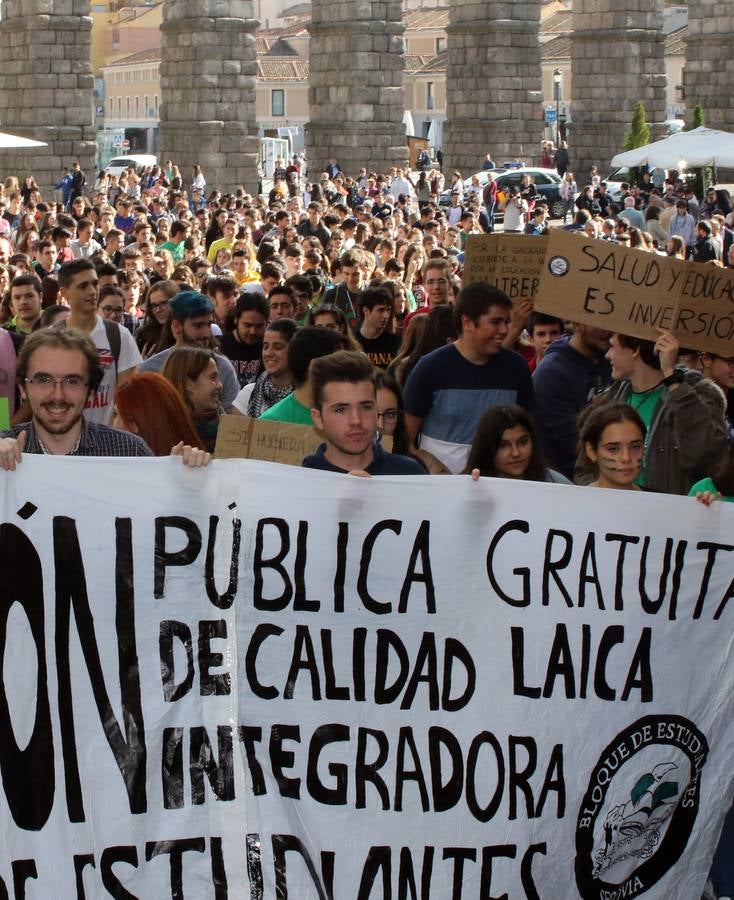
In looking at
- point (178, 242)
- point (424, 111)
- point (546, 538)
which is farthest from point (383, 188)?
point (424, 111)

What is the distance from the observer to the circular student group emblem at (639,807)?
4.93m

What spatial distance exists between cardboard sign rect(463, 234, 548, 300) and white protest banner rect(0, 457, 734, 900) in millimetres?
4000

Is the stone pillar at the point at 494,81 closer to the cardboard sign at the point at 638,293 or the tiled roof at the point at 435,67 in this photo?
the cardboard sign at the point at 638,293

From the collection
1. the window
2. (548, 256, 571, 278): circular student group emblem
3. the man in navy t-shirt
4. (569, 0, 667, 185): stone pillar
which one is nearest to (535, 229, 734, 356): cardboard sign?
(548, 256, 571, 278): circular student group emblem

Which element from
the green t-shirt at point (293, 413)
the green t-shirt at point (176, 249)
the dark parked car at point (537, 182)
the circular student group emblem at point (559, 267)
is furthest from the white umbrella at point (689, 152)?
the green t-shirt at point (293, 413)

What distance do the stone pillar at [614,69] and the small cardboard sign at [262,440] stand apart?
34148mm

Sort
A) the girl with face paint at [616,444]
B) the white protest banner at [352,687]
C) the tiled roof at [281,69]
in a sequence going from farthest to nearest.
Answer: the tiled roof at [281,69] → the girl with face paint at [616,444] → the white protest banner at [352,687]

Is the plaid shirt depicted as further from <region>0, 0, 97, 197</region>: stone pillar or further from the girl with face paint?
<region>0, 0, 97, 197</region>: stone pillar

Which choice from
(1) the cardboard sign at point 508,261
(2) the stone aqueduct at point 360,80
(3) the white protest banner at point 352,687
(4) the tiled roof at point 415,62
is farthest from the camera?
(4) the tiled roof at point 415,62

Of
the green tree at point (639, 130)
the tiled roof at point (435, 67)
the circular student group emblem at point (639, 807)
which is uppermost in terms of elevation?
the tiled roof at point (435, 67)

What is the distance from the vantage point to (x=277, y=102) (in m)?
91.5

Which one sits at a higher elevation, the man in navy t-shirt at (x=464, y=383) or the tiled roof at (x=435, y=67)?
the tiled roof at (x=435, y=67)

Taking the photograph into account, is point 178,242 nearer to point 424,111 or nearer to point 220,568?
point 220,568

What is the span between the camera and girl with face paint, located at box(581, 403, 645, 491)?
576cm
